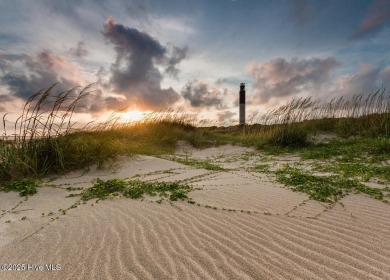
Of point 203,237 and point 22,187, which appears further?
point 22,187

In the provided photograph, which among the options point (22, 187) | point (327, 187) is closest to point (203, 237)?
point (327, 187)

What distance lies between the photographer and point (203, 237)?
247 centimetres

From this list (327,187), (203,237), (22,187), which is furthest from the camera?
(22,187)

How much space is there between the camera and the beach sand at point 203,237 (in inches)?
79.4

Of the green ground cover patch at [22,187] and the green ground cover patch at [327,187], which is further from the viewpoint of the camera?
the green ground cover patch at [22,187]

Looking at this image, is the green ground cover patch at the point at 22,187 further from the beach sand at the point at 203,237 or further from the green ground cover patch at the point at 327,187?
the green ground cover patch at the point at 327,187

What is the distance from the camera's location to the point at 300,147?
936 centimetres

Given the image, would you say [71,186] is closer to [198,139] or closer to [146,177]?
[146,177]

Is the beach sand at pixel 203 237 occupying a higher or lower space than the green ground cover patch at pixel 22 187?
lower

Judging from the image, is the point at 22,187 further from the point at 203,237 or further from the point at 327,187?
the point at 327,187

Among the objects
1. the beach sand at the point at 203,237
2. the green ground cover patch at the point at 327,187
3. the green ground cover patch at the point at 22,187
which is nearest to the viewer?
the beach sand at the point at 203,237

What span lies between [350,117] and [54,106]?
Answer: 10.3m

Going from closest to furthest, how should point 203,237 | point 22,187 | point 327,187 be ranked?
point 203,237
point 327,187
point 22,187

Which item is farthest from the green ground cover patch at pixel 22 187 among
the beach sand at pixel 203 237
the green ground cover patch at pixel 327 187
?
the green ground cover patch at pixel 327 187
